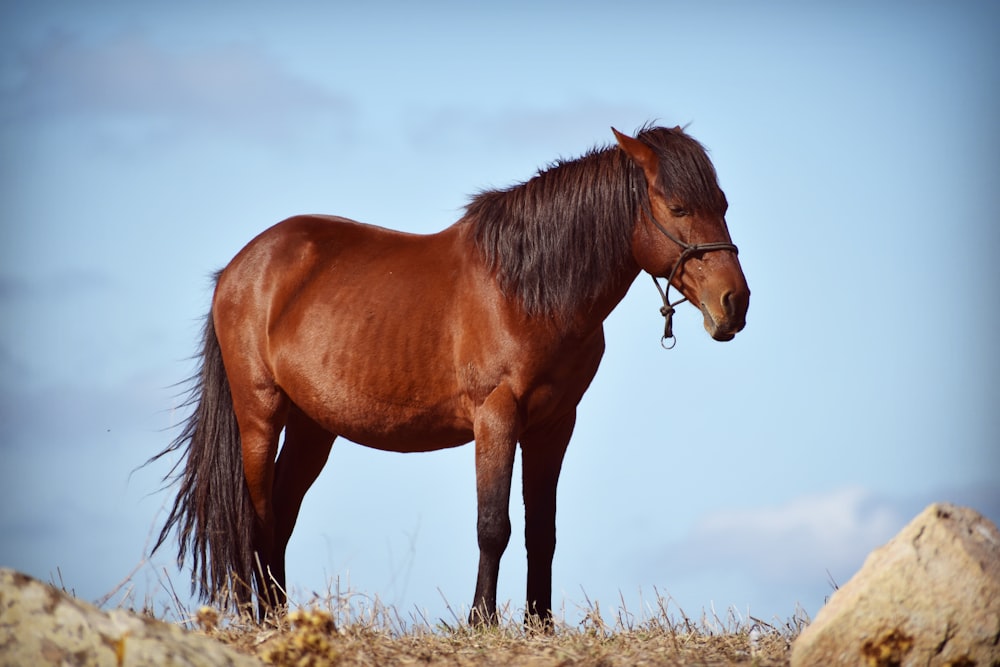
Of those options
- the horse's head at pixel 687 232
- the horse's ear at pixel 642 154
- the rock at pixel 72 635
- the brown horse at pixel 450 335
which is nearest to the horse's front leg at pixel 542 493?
the brown horse at pixel 450 335

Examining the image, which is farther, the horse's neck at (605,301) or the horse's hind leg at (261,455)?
the horse's hind leg at (261,455)

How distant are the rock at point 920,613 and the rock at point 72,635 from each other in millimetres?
2428

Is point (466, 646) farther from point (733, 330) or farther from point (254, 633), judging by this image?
point (733, 330)

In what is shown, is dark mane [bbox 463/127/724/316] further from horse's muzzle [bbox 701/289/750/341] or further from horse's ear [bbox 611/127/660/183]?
horse's muzzle [bbox 701/289/750/341]

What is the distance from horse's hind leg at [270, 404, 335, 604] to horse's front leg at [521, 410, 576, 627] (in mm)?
1873

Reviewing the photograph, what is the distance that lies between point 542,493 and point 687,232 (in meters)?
1.83

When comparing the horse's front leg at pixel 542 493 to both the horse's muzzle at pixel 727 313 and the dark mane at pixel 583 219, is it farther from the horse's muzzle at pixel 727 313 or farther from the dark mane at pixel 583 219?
the horse's muzzle at pixel 727 313

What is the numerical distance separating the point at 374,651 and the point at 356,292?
2.74m

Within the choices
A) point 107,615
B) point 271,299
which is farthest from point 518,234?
point 107,615

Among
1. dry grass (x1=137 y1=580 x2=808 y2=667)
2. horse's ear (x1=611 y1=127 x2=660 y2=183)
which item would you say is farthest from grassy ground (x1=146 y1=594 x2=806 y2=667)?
horse's ear (x1=611 y1=127 x2=660 y2=183)

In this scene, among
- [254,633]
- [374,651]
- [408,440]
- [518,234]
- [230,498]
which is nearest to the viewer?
[374,651]

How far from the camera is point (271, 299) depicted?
7.51 meters

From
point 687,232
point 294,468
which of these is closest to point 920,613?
point 687,232

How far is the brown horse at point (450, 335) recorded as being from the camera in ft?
20.1
